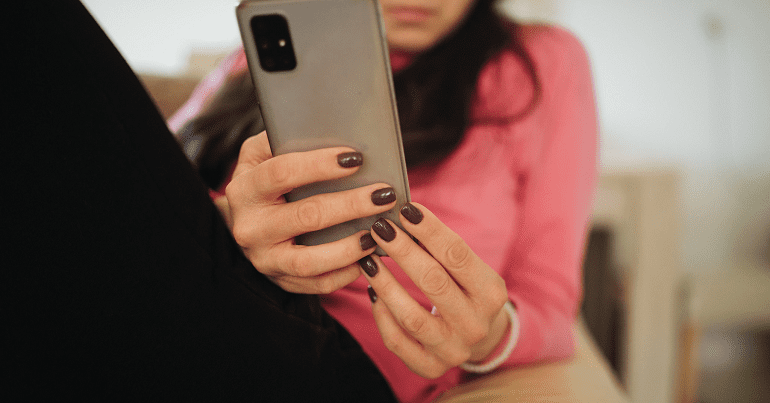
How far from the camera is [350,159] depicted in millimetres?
300

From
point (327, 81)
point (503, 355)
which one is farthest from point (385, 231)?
point (503, 355)

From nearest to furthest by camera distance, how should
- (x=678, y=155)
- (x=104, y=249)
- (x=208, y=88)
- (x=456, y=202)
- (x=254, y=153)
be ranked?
1. (x=104, y=249)
2. (x=254, y=153)
3. (x=456, y=202)
4. (x=208, y=88)
5. (x=678, y=155)

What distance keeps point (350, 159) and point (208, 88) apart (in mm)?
616

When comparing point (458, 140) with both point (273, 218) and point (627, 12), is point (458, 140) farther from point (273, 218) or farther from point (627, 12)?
point (627, 12)

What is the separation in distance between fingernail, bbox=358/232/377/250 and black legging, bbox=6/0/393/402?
10 centimetres

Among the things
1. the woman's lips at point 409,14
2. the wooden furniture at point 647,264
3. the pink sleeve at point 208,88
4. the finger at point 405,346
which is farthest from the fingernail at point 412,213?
the wooden furniture at point 647,264

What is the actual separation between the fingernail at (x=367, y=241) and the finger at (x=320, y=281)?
0.03m

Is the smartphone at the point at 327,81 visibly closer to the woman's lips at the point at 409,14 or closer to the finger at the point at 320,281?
the finger at the point at 320,281

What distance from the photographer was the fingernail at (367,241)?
0.33 metres

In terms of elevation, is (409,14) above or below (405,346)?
above

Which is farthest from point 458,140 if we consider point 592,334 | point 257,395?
point 592,334

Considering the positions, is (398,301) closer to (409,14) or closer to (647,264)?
(409,14)

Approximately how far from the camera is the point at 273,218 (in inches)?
12.1

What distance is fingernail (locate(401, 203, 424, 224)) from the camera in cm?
31
